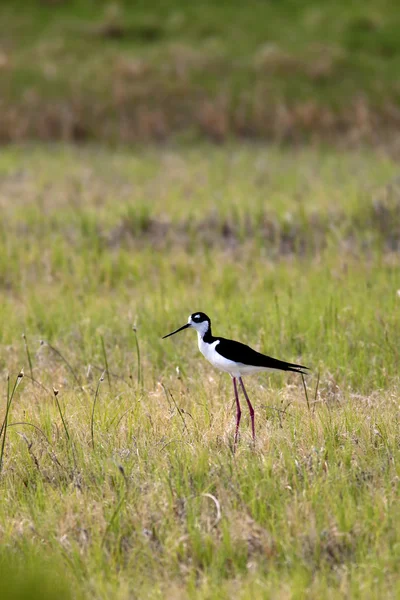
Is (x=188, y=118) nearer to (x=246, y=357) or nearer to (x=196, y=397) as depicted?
(x=196, y=397)

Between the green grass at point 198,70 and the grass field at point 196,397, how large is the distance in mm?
6983

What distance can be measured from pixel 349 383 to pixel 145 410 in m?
1.54

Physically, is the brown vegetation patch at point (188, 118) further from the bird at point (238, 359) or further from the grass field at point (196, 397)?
the bird at point (238, 359)

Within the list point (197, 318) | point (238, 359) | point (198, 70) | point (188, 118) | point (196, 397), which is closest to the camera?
point (238, 359)

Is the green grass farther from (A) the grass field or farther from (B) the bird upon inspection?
(B) the bird

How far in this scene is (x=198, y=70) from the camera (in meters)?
22.2

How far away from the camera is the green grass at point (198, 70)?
20.5 m

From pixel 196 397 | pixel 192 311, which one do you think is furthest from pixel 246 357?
pixel 192 311

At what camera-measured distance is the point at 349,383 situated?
648cm

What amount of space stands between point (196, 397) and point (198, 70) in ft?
56.2

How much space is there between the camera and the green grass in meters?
20.5

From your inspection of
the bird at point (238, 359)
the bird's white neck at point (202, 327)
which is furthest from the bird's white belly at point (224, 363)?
the bird's white neck at point (202, 327)

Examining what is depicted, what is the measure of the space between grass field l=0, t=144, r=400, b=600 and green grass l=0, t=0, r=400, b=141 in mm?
6983

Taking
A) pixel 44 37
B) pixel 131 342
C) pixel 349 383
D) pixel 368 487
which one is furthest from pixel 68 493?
pixel 44 37
